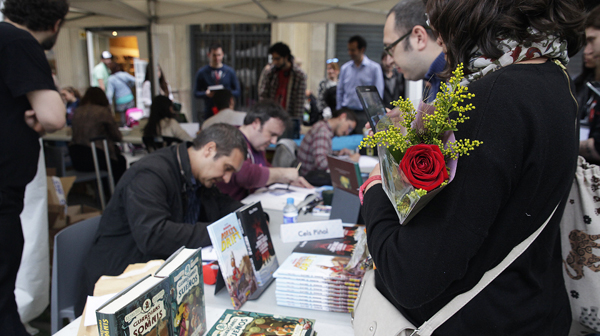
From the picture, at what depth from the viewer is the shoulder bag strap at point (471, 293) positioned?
0.72 meters

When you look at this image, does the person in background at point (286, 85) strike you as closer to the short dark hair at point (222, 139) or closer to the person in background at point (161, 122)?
the person in background at point (161, 122)

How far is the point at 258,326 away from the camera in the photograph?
3.32 ft

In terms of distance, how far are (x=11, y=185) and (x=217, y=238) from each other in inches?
45.7

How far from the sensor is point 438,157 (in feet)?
2.00

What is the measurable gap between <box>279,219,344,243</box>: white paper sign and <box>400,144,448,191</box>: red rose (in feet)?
3.36

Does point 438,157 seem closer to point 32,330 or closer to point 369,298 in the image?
point 369,298

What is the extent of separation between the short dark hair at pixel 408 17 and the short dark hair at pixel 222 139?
91 centimetres

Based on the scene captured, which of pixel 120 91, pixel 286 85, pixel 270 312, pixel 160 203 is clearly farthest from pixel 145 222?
pixel 120 91

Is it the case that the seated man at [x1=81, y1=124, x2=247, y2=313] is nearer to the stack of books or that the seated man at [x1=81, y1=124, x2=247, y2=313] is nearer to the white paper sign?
the white paper sign

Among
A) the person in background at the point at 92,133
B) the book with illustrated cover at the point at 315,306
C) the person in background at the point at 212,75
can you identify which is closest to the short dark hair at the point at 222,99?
the person in background at the point at 92,133

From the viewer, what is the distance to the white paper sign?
5.36ft

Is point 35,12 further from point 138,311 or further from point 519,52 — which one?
point 519,52

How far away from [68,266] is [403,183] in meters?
1.68

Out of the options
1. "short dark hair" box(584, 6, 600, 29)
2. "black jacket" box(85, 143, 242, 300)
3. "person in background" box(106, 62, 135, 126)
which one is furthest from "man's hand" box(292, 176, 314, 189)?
"person in background" box(106, 62, 135, 126)
